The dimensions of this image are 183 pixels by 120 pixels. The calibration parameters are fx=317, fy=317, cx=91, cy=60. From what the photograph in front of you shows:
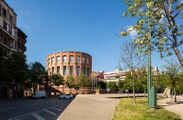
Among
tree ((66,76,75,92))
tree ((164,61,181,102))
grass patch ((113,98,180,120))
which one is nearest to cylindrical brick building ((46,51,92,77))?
tree ((66,76,75,92))

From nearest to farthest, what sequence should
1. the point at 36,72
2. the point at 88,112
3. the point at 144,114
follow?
the point at 144,114 → the point at 88,112 → the point at 36,72

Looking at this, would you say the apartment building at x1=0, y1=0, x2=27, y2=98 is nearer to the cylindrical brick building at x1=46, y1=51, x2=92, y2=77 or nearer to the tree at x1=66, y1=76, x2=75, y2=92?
the tree at x1=66, y1=76, x2=75, y2=92

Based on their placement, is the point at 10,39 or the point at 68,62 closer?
the point at 10,39

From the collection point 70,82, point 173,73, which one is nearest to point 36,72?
point 70,82

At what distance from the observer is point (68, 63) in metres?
127

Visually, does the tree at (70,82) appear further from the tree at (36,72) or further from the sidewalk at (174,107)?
the sidewalk at (174,107)

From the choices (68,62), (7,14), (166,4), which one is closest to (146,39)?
(166,4)

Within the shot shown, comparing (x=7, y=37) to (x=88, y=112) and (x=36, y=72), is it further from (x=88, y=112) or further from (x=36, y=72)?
(x=88, y=112)

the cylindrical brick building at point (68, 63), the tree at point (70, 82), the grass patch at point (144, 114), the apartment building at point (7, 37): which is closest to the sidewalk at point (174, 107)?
the grass patch at point (144, 114)

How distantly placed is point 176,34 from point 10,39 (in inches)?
2467

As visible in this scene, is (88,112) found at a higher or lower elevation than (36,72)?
lower

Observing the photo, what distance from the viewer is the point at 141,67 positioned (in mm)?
36719

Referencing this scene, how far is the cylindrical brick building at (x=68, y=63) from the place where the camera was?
127m

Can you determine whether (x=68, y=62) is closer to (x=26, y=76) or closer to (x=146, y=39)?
(x=26, y=76)
